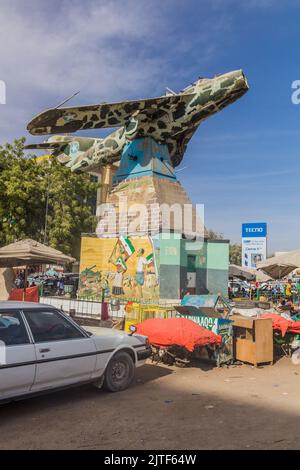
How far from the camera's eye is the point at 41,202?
90.6ft

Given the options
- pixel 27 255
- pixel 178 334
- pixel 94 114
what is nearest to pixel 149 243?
pixel 94 114

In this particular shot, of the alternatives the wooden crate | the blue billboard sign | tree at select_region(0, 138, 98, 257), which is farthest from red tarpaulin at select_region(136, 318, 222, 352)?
the blue billboard sign

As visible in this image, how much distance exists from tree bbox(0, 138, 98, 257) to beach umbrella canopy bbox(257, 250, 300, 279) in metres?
14.4

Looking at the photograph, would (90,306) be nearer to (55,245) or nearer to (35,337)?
(35,337)

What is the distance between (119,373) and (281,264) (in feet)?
41.5

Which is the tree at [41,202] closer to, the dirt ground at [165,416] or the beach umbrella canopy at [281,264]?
the beach umbrella canopy at [281,264]

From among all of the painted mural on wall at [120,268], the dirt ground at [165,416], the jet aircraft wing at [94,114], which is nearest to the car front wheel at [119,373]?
the dirt ground at [165,416]

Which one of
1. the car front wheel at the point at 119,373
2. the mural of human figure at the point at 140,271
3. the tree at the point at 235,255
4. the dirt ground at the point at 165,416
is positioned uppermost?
the tree at the point at 235,255

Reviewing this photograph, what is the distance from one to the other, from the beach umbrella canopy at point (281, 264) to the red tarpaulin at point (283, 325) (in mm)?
7581

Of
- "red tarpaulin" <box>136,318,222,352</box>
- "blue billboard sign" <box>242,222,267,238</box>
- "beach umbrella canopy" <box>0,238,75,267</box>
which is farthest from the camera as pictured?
"blue billboard sign" <box>242,222,267,238</box>

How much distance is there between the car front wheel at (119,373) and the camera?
239 inches

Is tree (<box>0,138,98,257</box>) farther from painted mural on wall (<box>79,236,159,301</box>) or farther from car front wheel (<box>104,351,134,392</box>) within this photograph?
car front wheel (<box>104,351,134,392</box>)

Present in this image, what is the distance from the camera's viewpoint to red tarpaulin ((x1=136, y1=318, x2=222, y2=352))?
7.30m

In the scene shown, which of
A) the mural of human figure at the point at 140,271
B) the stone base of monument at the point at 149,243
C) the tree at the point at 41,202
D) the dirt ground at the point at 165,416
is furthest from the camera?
the tree at the point at 41,202
